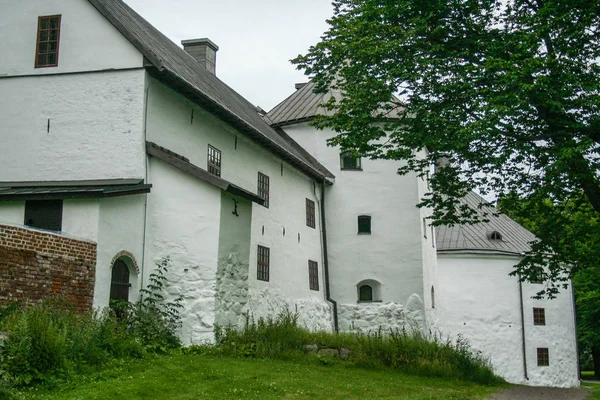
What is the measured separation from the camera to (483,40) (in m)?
15.9

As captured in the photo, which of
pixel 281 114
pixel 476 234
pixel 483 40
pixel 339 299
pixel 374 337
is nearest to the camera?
pixel 483 40

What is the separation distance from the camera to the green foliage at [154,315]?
1472 centimetres

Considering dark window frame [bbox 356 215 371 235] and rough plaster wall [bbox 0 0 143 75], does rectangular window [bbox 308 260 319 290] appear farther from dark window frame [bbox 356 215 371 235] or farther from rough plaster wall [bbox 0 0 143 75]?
rough plaster wall [bbox 0 0 143 75]

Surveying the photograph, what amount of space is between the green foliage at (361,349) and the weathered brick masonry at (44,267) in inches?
127

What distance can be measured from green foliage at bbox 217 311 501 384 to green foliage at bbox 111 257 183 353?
112 cm

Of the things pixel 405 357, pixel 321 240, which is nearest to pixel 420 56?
pixel 405 357

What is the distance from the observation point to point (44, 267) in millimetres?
13672

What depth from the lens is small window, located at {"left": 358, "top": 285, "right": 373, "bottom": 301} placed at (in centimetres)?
2670

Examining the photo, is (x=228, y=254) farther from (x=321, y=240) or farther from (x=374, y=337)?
(x=321, y=240)

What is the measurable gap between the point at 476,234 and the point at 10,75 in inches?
872

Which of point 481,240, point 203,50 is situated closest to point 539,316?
point 481,240

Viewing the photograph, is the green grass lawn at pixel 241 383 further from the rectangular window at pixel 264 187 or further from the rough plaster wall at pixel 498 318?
the rough plaster wall at pixel 498 318

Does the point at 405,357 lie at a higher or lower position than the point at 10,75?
lower

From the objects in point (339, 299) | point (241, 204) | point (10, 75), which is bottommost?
point (339, 299)
